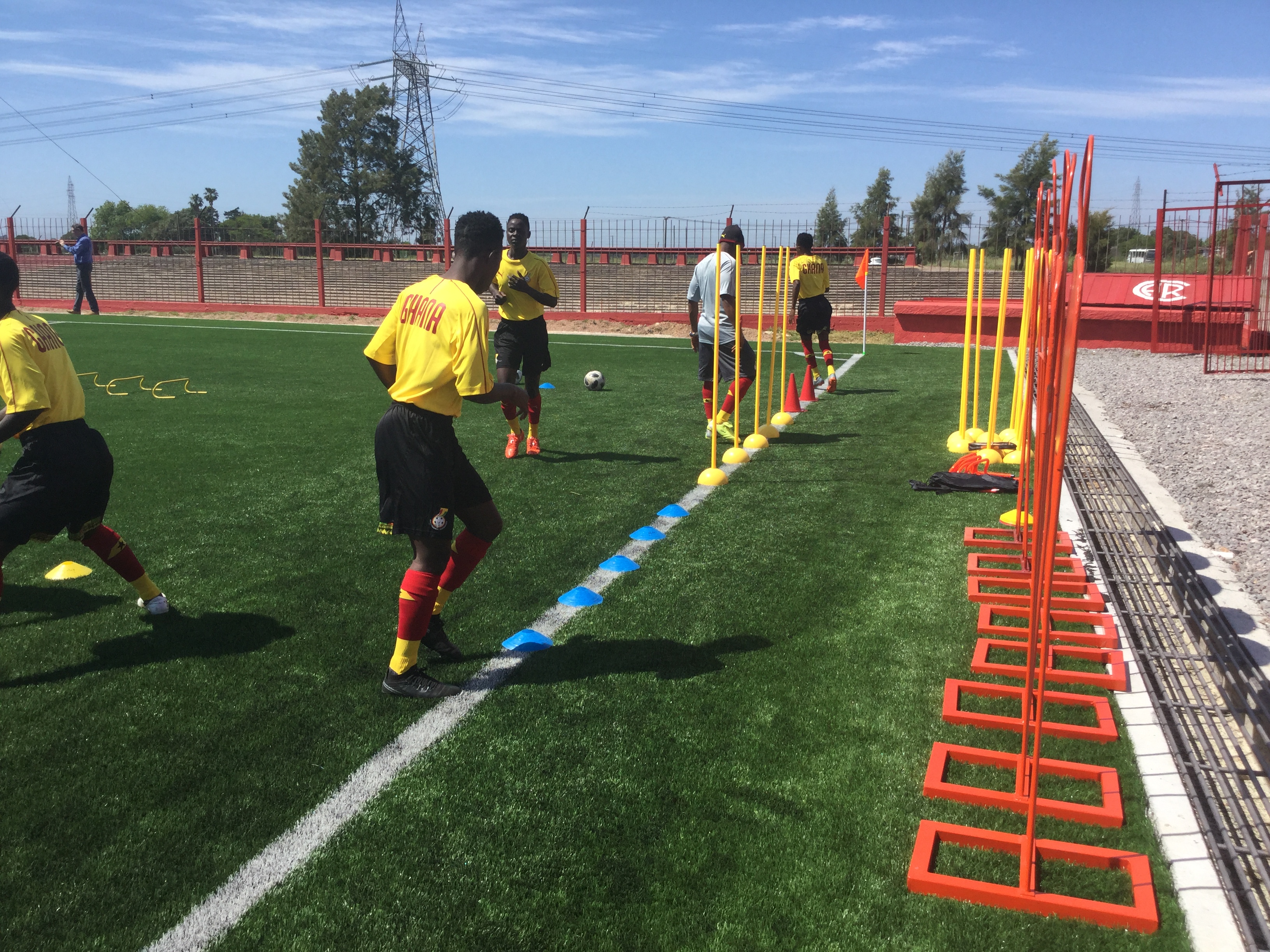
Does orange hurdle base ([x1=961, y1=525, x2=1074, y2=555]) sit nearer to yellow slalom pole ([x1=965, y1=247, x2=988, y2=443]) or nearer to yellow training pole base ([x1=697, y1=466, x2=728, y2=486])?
yellow slalom pole ([x1=965, y1=247, x2=988, y2=443])

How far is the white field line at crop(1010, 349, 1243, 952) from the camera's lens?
254cm

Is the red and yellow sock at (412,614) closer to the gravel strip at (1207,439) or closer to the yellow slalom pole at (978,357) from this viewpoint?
the gravel strip at (1207,439)

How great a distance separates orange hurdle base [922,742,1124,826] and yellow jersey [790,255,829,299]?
389 inches

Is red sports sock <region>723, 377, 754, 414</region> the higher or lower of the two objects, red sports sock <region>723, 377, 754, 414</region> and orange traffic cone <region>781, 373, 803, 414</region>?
the higher

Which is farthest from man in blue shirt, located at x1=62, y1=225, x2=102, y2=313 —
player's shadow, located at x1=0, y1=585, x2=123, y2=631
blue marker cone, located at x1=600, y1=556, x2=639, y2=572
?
blue marker cone, located at x1=600, y1=556, x2=639, y2=572

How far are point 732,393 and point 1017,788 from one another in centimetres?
636

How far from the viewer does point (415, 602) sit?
3.88m

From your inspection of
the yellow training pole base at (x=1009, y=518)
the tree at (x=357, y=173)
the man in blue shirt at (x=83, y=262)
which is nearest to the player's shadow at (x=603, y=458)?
the yellow training pole base at (x=1009, y=518)

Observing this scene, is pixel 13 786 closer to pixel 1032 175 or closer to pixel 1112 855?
pixel 1112 855

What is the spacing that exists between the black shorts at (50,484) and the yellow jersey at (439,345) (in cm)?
156

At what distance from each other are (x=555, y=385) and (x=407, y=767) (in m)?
11.0

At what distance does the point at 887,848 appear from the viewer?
9.52ft

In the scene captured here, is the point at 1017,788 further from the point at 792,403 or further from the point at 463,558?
the point at 792,403

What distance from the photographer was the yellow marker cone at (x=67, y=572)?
5352 mm
